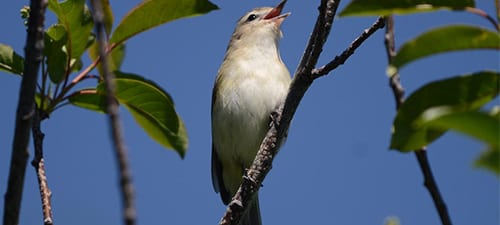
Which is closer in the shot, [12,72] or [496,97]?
[496,97]

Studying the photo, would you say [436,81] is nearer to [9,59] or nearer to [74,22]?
[74,22]

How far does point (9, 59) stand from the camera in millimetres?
3572

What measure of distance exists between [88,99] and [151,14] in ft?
1.75

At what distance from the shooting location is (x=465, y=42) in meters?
2.08

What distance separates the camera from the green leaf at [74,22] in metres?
3.55

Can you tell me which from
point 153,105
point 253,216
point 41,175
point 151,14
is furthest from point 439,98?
point 253,216

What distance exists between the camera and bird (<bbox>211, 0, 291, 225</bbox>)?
6094 millimetres

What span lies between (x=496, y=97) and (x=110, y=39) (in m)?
2.07

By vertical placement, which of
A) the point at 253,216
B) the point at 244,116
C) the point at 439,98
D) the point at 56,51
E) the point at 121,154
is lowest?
the point at 253,216

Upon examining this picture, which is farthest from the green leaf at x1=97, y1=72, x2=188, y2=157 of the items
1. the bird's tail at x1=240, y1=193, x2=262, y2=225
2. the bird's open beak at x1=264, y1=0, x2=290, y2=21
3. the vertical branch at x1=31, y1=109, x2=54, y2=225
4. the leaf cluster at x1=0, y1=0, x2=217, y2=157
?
the bird's open beak at x1=264, y1=0, x2=290, y2=21

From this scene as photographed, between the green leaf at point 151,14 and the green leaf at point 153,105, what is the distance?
217mm

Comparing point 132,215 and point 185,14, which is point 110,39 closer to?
point 185,14

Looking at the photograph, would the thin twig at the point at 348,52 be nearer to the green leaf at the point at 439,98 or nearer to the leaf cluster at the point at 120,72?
→ the leaf cluster at the point at 120,72

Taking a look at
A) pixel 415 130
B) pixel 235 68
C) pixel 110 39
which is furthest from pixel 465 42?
pixel 235 68
